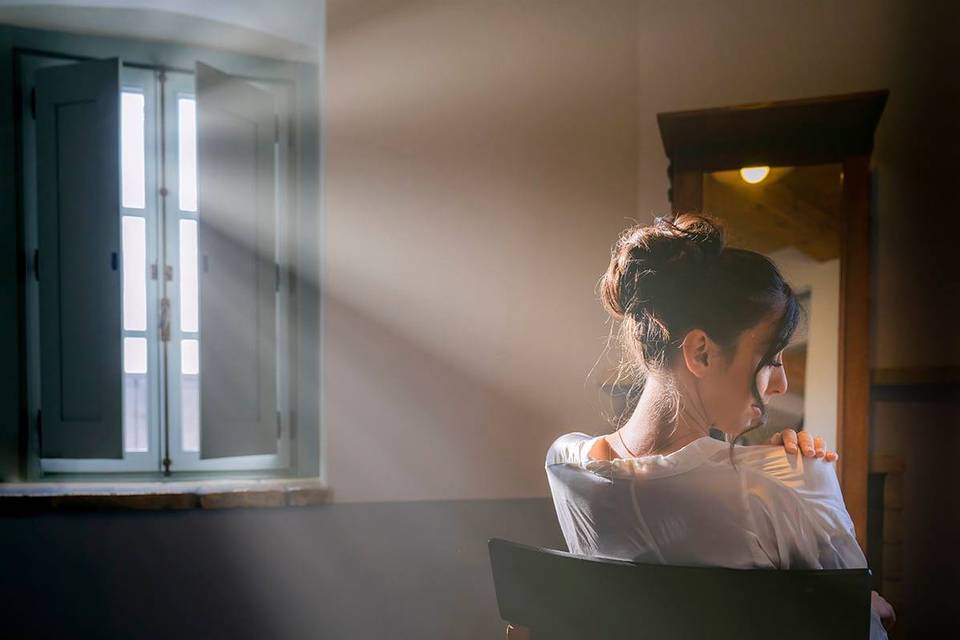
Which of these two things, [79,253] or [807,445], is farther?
[79,253]

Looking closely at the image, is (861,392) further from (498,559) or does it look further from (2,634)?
(2,634)

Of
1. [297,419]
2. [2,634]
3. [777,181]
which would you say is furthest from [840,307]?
[2,634]

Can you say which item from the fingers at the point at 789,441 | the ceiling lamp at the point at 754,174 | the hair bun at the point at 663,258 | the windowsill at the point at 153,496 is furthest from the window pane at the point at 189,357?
the fingers at the point at 789,441

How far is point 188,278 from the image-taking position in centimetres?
217

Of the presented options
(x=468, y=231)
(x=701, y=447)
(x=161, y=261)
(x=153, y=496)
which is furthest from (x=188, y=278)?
(x=701, y=447)

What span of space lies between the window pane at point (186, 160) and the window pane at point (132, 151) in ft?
0.41

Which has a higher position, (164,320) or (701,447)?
(164,320)

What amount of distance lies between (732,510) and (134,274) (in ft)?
6.79

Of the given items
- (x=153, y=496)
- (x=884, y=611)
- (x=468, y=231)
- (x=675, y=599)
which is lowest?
(x=153, y=496)

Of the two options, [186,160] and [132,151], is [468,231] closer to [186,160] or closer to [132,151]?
[186,160]

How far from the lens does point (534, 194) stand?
2141mm

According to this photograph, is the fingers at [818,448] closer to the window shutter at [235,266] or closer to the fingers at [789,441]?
the fingers at [789,441]

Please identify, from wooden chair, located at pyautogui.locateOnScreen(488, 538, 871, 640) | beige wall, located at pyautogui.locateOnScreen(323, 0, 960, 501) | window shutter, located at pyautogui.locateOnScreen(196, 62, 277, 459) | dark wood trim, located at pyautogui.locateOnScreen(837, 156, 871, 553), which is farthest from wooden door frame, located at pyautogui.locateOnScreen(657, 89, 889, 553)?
window shutter, located at pyautogui.locateOnScreen(196, 62, 277, 459)

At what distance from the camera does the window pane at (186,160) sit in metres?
2.18
